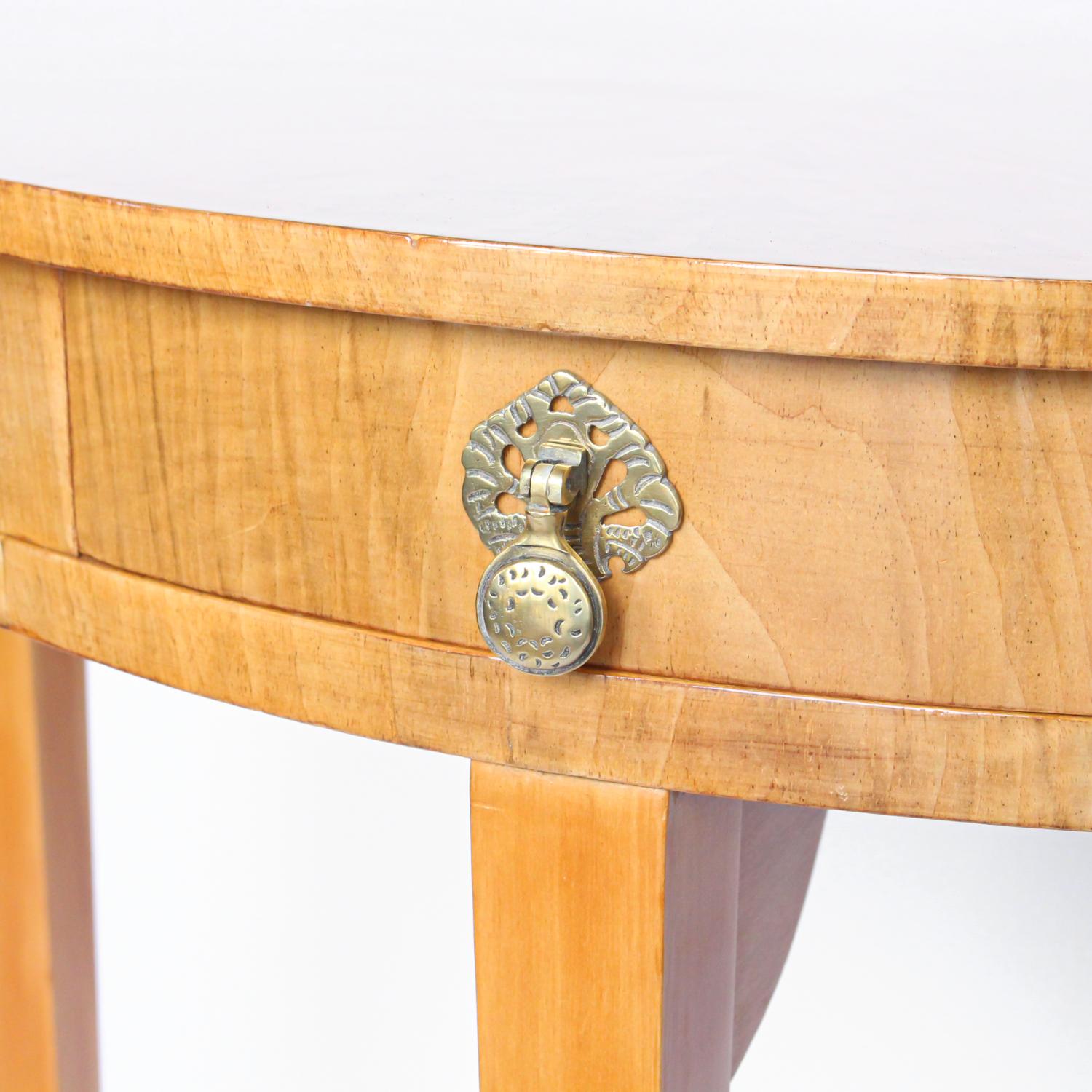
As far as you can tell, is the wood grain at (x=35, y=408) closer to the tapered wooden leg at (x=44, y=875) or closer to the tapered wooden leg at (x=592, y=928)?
the tapered wooden leg at (x=592, y=928)

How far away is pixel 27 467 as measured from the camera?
485 mm

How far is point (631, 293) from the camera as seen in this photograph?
0.36 metres

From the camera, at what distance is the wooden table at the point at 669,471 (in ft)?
1.20

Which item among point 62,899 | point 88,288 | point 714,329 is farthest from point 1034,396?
point 62,899

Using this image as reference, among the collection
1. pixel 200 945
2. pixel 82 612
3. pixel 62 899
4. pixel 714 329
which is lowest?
pixel 200 945

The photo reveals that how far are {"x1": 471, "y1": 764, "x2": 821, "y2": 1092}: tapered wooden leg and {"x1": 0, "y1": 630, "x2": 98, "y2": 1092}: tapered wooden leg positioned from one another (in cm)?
41

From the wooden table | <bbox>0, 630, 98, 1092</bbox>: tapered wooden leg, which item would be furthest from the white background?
the wooden table

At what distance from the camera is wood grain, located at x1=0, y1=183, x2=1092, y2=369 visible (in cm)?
34

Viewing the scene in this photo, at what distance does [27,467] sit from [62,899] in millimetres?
417

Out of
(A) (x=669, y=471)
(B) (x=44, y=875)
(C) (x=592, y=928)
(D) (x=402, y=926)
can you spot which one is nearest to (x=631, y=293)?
(A) (x=669, y=471)

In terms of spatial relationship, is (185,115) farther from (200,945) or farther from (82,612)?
(200,945)

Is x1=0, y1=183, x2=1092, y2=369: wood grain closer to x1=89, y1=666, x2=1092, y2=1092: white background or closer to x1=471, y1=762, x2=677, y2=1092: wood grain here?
x1=471, y1=762, x2=677, y2=1092: wood grain

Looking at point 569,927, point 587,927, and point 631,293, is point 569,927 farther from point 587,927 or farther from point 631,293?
point 631,293

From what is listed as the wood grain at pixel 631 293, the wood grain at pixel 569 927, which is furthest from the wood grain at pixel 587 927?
the wood grain at pixel 631 293
